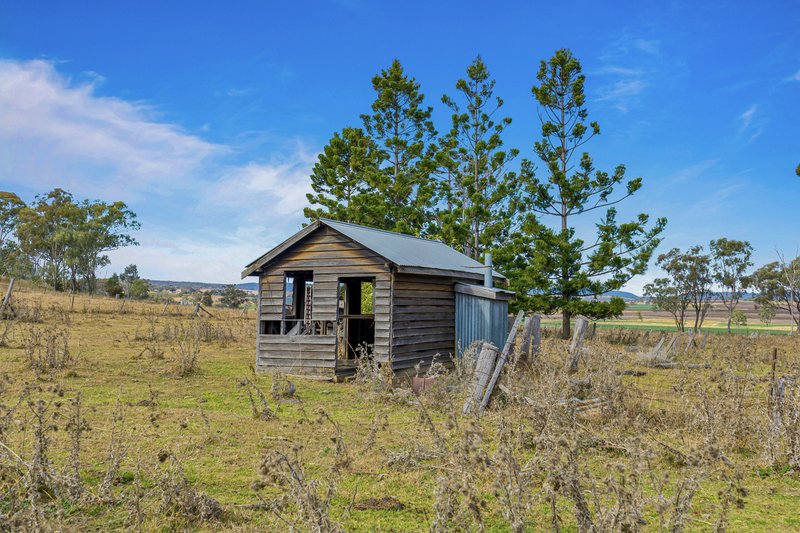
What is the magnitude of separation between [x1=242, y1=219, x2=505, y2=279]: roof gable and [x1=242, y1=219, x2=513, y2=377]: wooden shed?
0.10 feet

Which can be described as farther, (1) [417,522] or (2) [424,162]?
(2) [424,162]

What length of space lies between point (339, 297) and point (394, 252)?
1968 mm

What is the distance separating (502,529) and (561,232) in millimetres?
27734

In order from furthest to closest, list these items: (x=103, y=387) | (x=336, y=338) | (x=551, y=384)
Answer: (x=336, y=338) < (x=103, y=387) < (x=551, y=384)

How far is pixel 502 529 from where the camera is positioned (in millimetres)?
4758

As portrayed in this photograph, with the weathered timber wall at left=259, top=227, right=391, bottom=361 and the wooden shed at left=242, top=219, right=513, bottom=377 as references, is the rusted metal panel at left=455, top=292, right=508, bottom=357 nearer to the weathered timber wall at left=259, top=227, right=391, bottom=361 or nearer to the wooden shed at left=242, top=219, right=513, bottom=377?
the wooden shed at left=242, top=219, right=513, bottom=377

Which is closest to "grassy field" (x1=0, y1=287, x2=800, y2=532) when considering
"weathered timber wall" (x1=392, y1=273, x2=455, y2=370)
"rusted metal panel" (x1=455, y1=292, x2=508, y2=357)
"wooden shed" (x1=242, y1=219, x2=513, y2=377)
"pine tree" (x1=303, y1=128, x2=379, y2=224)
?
"wooden shed" (x1=242, y1=219, x2=513, y2=377)

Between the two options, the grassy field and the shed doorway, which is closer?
the grassy field

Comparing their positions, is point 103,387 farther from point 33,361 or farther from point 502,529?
point 502,529

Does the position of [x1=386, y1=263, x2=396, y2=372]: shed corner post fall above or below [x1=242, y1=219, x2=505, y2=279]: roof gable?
below

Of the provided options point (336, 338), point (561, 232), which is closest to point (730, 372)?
point (336, 338)

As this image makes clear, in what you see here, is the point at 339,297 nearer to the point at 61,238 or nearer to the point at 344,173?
the point at 344,173

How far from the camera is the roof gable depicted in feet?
46.1

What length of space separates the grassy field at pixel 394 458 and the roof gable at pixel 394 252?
139 inches
